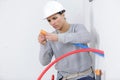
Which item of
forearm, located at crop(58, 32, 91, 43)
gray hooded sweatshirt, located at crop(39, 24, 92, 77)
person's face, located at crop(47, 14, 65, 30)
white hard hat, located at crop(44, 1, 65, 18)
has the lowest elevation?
gray hooded sweatshirt, located at crop(39, 24, 92, 77)

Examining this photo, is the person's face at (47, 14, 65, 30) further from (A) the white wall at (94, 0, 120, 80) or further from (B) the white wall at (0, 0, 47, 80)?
(B) the white wall at (0, 0, 47, 80)

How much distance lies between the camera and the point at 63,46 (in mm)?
1452

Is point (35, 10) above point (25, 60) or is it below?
above

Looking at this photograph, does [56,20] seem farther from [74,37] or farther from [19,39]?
[19,39]

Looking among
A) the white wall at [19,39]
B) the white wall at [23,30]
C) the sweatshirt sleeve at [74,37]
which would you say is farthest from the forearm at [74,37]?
the white wall at [19,39]

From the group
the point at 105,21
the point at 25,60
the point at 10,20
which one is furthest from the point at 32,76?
the point at 105,21

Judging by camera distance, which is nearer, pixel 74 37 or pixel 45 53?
pixel 74 37

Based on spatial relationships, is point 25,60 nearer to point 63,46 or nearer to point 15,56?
point 15,56

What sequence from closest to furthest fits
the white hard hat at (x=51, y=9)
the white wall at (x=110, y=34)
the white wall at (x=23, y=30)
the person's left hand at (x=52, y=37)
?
the white wall at (x=110, y=34), the person's left hand at (x=52, y=37), the white hard hat at (x=51, y=9), the white wall at (x=23, y=30)

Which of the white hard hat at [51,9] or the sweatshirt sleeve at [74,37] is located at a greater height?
→ the white hard hat at [51,9]

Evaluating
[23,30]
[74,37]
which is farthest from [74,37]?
[23,30]

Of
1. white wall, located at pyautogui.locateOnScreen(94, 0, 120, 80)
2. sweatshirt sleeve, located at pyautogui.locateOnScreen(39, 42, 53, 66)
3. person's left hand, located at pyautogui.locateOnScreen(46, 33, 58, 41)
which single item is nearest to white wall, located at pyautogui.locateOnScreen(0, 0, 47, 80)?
sweatshirt sleeve, located at pyautogui.locateOnScreen(39, 42, 53, 66)

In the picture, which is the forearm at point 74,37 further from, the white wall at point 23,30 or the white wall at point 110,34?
the white wall at point 23,30

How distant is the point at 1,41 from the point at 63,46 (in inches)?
24.3
